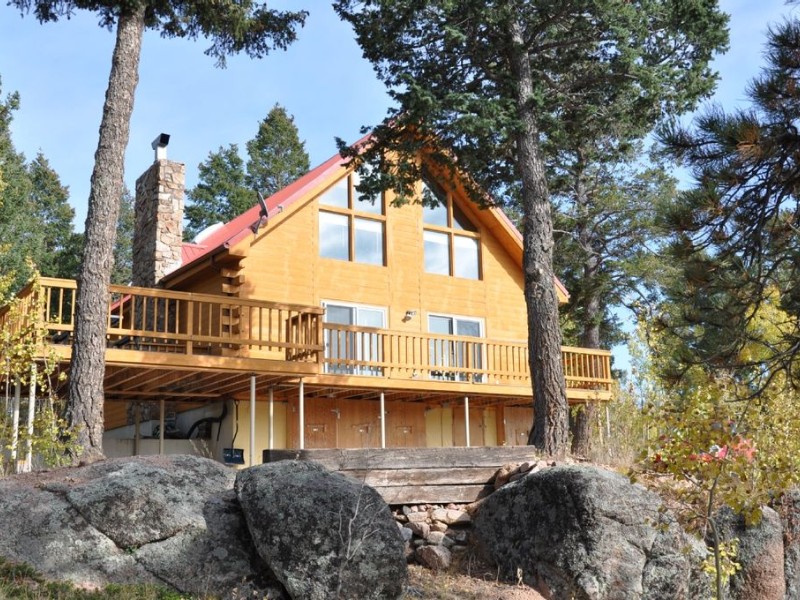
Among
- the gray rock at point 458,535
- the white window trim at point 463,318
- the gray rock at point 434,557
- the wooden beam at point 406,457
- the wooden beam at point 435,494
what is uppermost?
the white window trim at point 463,318

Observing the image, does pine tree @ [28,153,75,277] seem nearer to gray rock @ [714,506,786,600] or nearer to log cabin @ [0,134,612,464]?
log cabin @ [0,134,612,464]

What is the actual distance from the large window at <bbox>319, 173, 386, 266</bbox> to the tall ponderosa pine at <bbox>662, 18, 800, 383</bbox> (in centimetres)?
1273

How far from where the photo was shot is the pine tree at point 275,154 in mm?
39500

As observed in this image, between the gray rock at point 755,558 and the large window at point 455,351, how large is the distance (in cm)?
846

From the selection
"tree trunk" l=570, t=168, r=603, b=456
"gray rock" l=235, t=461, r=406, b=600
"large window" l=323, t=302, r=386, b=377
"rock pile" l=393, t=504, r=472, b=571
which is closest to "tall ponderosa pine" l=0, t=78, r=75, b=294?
"large window" l=323, t=302, r=386, b=377

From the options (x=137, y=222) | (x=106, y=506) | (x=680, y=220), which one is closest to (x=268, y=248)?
(x=137, y=222)

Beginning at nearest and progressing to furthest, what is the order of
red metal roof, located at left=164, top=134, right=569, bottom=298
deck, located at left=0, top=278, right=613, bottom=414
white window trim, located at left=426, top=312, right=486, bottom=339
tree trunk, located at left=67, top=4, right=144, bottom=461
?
tree trunk, located at left=67, top=4, right=144, bottom=461 → deck, located at left=0, top=278, right=613, bottom=414 → red metal roof, located at left=164, top=134, right=569, bottom=298 → white window trim, located at left=426, top=312, right=486, bottom=339

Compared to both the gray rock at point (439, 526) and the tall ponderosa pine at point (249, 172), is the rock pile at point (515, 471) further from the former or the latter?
the tall ponderosa pine at point (249, 172)

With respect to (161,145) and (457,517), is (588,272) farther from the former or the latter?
(457,517)

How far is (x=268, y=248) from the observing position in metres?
19.4

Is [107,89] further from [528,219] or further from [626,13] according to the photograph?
[626,13]

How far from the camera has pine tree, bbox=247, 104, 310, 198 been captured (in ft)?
130

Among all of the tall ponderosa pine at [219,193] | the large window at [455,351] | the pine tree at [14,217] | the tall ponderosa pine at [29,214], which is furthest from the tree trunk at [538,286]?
the tall ponderosa pine at [219,193]

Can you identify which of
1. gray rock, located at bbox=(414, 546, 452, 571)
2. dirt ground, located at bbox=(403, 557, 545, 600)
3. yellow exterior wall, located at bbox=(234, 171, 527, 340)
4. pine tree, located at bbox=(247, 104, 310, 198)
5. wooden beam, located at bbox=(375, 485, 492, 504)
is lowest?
dirt ground, located at bbox=(403, 557, 545, 600)
